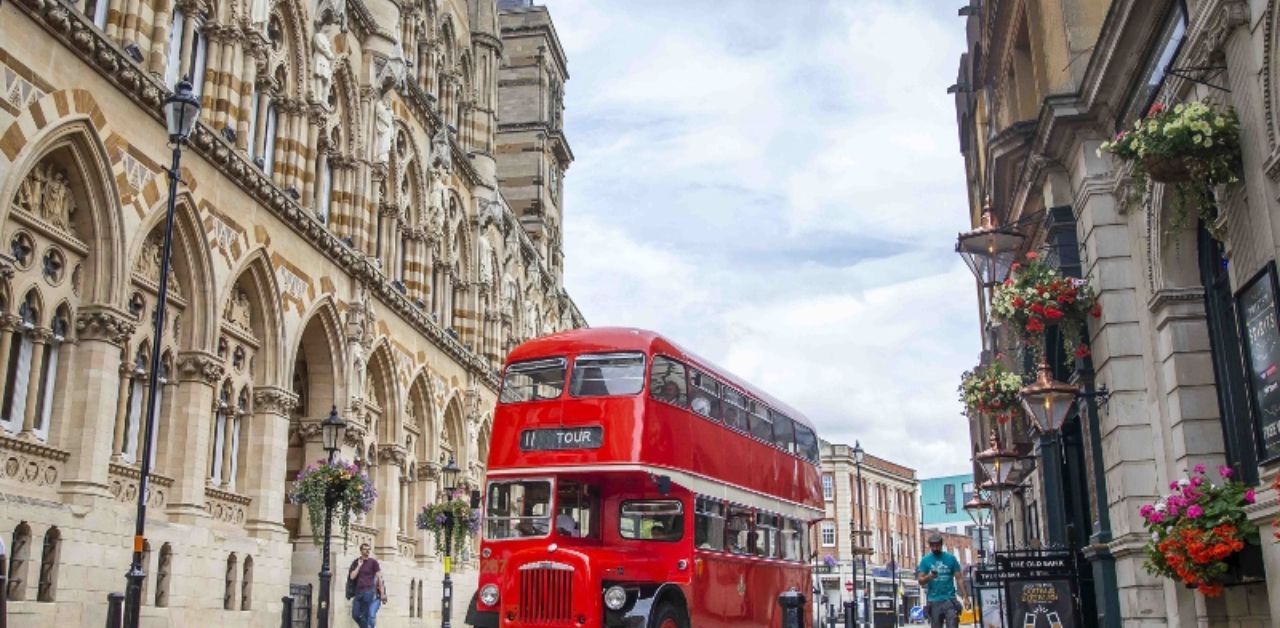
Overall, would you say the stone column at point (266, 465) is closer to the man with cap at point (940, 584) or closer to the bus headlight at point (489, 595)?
the bus headlight at point (489, 595)

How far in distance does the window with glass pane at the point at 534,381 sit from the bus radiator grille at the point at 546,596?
2.68m

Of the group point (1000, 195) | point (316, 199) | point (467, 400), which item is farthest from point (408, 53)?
point (1000, 195)

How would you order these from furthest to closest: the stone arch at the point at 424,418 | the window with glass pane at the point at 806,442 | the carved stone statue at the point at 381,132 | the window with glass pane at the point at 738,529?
the stone arch at the point at 424,418
the carved stone statue at the point at 381,132
the window with glass pane at the point at 806,442
the window with glass pane at the point at 738,529

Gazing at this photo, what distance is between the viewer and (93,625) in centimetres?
1622

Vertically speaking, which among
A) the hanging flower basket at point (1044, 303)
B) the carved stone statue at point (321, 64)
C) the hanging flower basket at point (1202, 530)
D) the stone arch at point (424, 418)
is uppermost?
the carved stone statue at point (321, 64)

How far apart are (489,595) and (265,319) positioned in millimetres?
9793

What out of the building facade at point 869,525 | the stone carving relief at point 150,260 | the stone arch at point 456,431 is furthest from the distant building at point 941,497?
the stone carving relief at point 150,260

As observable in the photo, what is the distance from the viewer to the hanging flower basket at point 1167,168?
1005cm

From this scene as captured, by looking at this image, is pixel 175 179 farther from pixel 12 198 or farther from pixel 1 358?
pixel 1 358

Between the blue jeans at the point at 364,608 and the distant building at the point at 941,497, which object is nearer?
the blue jeans at the point at 364,608

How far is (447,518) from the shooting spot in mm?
29875

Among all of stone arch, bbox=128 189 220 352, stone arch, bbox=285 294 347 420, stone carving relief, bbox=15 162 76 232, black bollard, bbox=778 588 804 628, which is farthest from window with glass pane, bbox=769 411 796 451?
stone carving relief, bbox=15 162 76 232

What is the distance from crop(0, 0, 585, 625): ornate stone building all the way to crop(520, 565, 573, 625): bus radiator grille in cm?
642

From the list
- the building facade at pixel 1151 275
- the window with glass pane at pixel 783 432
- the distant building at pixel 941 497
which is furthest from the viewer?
the distant building at pixel 941 497
